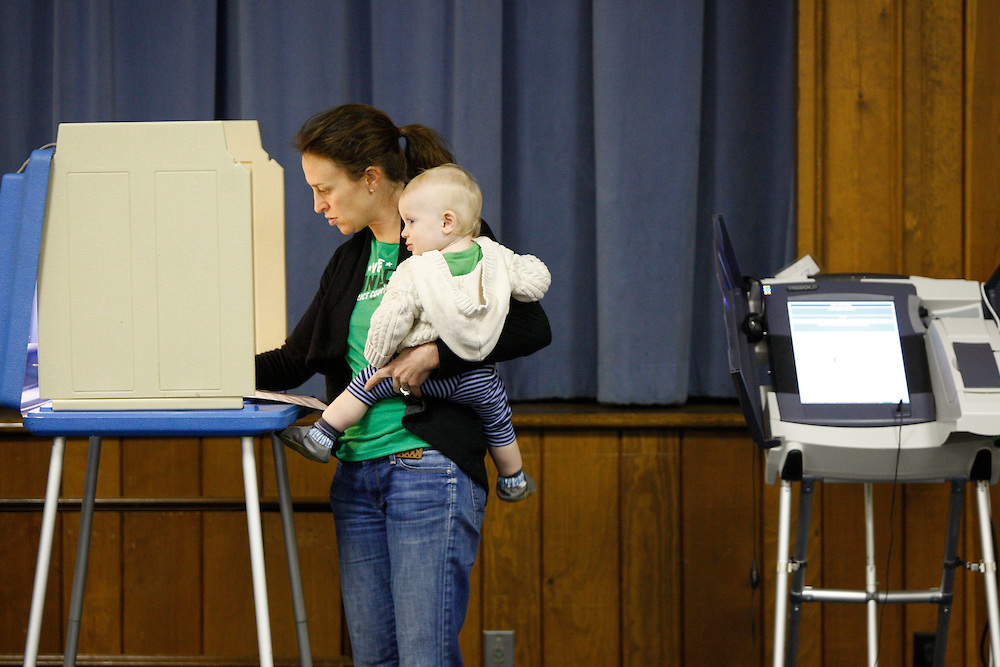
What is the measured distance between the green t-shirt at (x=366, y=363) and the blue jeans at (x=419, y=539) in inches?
0.8

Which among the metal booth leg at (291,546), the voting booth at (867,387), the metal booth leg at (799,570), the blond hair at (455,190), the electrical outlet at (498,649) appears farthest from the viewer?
the electrical outlet at (498,649)

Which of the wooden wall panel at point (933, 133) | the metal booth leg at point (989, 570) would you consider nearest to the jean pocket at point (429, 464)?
the metal booth leg at point (989, 570)

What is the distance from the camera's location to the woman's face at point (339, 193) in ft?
4.34

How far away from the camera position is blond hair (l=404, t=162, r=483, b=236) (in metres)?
1.26

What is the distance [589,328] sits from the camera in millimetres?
2207

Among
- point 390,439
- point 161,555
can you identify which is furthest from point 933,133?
point 161,555

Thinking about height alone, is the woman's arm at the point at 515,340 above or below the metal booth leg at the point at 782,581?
above

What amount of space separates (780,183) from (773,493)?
2.46 feet

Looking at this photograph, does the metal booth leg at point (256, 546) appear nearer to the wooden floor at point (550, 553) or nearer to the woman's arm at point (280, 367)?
the woman's arm at point (280, 367)

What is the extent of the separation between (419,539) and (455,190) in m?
0.50

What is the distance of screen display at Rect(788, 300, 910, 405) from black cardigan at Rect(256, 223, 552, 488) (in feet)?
1.83

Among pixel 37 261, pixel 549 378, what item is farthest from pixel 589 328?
pixel 37 261

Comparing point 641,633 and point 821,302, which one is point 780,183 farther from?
point 641,633

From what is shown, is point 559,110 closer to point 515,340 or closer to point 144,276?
point 515,340
